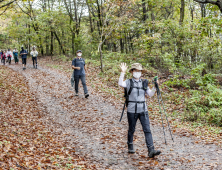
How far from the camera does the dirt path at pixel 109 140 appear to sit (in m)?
4.99

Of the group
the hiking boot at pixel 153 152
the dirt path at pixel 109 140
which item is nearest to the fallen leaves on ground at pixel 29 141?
the dirt path at pixel 109 140

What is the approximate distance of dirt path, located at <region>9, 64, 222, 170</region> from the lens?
4992 millimetres

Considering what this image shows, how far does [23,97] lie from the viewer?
11016 millimetres

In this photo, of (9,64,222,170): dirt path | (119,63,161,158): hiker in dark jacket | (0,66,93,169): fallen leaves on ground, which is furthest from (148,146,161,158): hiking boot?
(0,66,93,169): fallen leaves on ground

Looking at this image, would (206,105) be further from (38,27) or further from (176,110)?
(38,27)

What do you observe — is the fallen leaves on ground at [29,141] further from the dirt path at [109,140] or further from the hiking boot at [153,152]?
the hiking boot at [153,152]

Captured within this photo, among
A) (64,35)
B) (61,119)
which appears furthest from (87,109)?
(64,35)

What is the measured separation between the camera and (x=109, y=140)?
6.65 metres

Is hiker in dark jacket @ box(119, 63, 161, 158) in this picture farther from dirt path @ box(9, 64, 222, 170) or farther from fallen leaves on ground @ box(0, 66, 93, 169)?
fallen leaves on ground @ box(0, 66, 93, 169)

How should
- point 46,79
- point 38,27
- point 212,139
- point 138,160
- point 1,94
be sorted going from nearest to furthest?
point 138,160
point 212,139
point 1,94
point 46,79
point 38,27

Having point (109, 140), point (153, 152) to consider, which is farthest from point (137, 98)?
point (109, 140)

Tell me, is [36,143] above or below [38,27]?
below

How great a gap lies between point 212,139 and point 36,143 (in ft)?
17.8

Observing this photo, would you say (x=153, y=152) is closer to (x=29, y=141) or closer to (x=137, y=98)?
(x=137, y=98)
